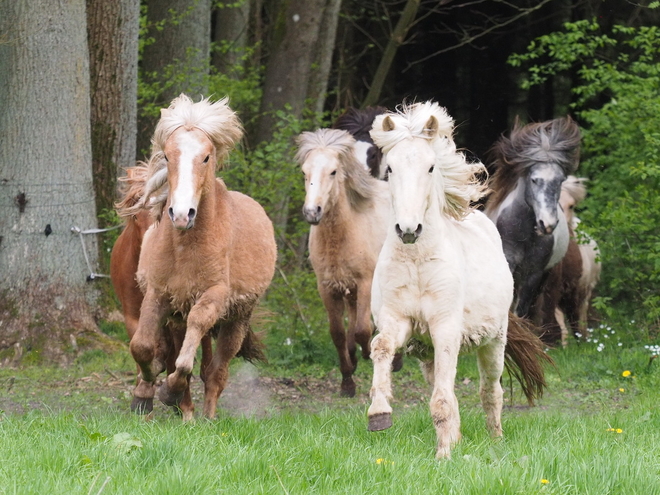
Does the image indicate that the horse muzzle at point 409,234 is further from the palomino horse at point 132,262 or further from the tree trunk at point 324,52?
the tree trunk at point 324,52

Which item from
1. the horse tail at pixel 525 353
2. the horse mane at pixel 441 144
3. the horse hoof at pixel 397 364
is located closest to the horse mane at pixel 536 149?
the horse hoof at pixel 397 364

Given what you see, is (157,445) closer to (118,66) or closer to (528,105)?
(118,66)

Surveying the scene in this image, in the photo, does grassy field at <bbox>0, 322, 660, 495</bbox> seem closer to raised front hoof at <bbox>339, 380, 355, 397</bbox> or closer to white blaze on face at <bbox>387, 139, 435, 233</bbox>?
white blaze on face at <bbox>387, 139, 435, 233</bbox>

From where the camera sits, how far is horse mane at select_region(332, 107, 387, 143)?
11.3m

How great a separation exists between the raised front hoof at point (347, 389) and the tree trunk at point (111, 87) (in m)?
3.75

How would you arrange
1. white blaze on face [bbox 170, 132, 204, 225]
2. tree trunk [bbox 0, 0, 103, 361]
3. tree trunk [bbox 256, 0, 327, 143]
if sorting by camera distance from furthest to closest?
tree trunk [bbox 256, 0, 327, 143]
tree trunk [bbox 0, 0, 103, 361]
white blaze on face [bbox 170, 132, 204, 225]

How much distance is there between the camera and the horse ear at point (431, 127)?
5574mm

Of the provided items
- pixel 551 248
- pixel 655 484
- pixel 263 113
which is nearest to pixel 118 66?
pixel 263 113

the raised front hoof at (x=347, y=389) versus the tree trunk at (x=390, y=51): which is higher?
the tree trunk at (x=390, y=51)

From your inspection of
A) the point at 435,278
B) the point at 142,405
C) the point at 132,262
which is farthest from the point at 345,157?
the point at 435,278

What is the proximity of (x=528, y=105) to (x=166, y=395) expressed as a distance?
Answer: 43.1 feet

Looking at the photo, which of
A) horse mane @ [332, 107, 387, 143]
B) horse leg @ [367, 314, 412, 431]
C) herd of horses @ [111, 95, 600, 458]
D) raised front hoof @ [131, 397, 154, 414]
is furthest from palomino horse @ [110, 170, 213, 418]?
horse mane @ [332, 107, 387, 143]

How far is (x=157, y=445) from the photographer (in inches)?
180

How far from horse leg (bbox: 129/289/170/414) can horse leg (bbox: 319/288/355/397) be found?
9.18 feet
